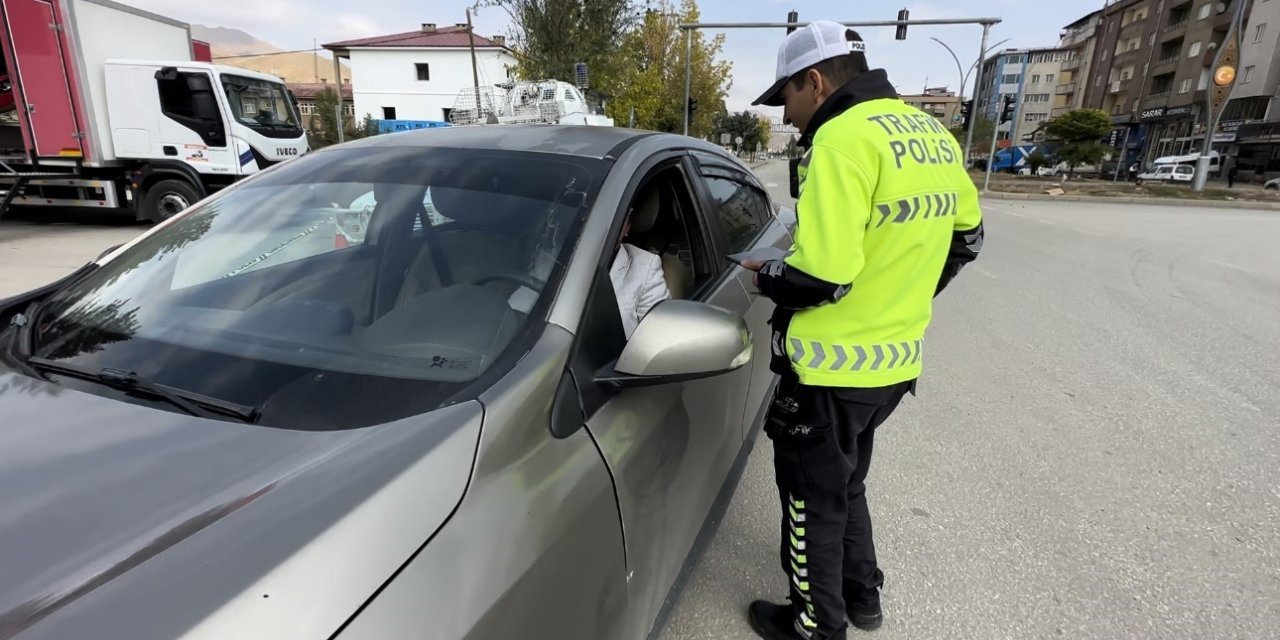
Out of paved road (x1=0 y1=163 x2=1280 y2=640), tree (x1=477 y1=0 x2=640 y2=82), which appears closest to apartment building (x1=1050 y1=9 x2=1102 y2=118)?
tree (x1=477 y1=0 x2=640 y2=82)

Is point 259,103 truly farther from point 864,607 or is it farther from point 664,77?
point 664,77

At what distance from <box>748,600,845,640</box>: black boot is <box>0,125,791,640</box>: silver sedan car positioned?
0.40 meters

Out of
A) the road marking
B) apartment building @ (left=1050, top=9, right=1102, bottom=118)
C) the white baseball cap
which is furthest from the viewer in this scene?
apartment building @ (left=1050, top=9, right=1102, bottom=118)

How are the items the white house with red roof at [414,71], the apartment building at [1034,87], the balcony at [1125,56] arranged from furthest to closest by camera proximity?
the apartment building at [1034,87]
the balcony at [1125,56]
the white house with red roof at [414,71]

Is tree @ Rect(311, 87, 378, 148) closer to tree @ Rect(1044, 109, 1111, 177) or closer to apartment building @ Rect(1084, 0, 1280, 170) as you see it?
tree @ Rect(1044, 109, 1111, 177)

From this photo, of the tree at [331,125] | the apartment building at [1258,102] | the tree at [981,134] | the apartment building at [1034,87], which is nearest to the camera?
the tree at [331,125]

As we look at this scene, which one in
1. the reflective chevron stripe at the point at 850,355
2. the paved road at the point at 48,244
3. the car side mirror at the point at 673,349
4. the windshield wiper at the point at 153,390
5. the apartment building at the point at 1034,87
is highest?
the apartment building at the point at 1034,87

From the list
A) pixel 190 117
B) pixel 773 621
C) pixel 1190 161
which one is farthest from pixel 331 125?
pixel 1190 161

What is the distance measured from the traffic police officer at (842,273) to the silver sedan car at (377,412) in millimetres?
259

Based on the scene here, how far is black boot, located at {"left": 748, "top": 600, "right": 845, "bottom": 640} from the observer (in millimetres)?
2104

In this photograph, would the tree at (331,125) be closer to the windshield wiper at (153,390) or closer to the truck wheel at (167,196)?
the truck wheel at (167,196)

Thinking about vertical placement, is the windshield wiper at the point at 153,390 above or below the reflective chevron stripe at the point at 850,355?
above

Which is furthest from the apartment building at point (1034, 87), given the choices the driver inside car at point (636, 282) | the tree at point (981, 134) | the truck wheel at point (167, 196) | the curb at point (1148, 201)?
the driver inside car at point (636, 282)

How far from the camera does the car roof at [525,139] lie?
6.33ft
